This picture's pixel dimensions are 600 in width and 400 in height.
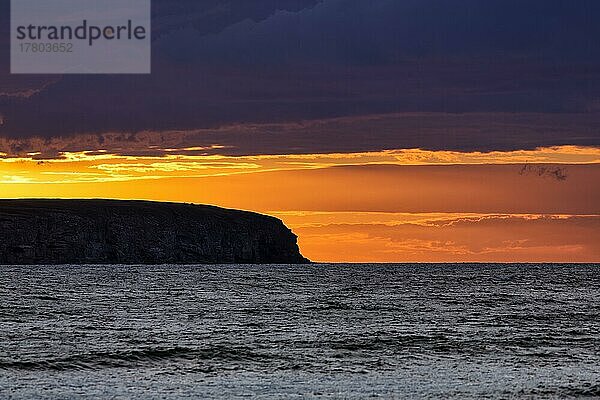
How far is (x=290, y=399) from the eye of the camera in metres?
32.1

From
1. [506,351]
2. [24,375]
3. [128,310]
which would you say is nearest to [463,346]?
[506,351]

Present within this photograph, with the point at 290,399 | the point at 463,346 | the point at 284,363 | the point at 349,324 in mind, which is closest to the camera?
the point at 290,399

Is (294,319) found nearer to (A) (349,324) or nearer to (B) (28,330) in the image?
(A) (349,324)

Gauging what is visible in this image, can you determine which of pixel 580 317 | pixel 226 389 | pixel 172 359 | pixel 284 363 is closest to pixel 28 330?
pixel 172 359

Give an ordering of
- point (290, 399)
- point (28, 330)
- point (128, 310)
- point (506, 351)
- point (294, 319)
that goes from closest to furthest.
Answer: point (290, 399) → point (506, 351) → point (28, 330) → point (294, 319) → point (128, 310)

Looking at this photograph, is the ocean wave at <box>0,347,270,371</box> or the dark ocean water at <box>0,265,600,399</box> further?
the ocean wave at <box>0,347,270,371</box>

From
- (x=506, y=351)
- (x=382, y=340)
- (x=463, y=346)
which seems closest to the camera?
(x=506, y=351)

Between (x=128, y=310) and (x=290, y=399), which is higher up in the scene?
(x=290, y=399)

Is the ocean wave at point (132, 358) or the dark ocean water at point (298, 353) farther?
the ocean wave at point (132, 358)

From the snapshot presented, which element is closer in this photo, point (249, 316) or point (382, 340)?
point (382, 340)

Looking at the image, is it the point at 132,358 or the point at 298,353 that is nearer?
the point at 132,358

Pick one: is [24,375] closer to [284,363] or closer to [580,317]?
[284,363]

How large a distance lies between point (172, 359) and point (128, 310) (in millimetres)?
41042

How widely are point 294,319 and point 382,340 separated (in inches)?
687
